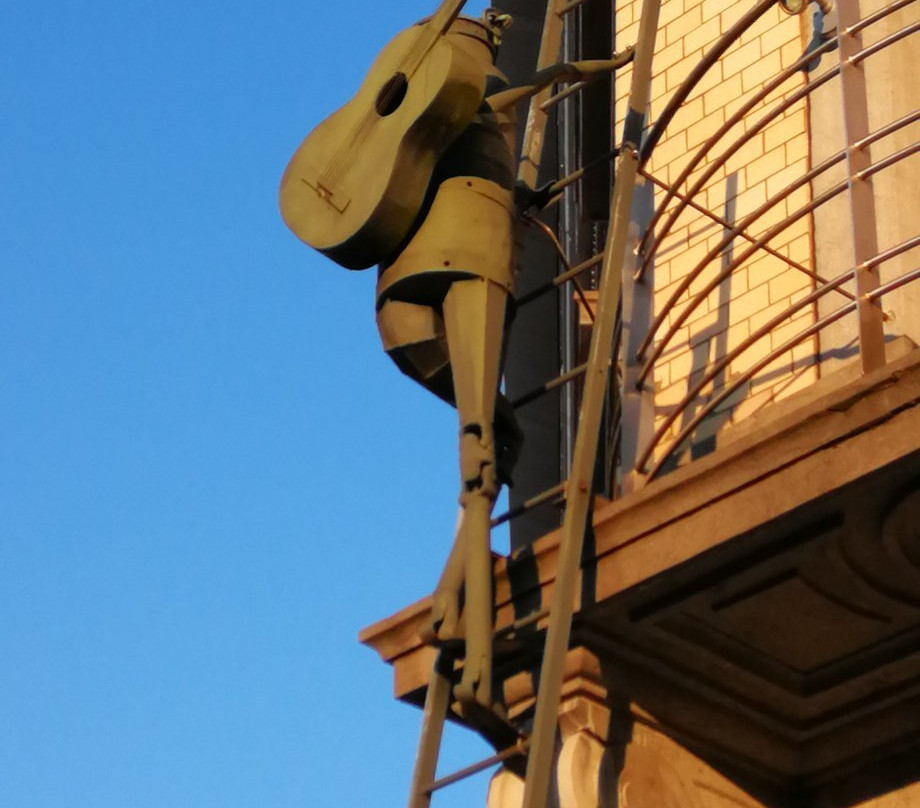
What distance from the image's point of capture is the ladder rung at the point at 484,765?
6488 mm

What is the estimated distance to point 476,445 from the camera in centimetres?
697

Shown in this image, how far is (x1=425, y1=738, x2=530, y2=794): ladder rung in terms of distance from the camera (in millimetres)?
6488

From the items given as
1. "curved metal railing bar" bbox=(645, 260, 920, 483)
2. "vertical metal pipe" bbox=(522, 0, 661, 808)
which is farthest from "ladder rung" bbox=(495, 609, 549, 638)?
"curved metal railing bar" bbox=(645, 260, 920, 483)

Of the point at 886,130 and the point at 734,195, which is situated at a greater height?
the point at 734,195

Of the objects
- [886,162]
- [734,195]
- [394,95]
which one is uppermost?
[734,195]

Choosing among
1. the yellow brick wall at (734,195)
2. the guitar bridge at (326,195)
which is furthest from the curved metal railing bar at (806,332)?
the guitar bridge at (326,195)

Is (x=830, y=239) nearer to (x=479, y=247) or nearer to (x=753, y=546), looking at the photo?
(x=479, y=247)

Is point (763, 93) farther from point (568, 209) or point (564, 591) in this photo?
point (568, 209)

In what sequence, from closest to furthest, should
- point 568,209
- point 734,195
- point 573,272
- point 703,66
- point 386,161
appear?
1. point 386,161
2. point 573,272
3. point 703,66
4. point 734,195
5. point 568,209

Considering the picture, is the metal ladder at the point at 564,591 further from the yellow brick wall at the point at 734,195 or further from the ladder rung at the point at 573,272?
the yellow brick wall at the point at 734,195

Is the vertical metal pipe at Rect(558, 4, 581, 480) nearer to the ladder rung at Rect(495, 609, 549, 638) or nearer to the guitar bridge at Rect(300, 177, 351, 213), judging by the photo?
the guitar bridge at Rect(300, 177, 351, 213)

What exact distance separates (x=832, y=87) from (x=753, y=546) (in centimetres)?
304

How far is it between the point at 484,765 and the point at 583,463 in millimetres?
963

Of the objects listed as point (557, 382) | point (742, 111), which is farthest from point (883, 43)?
point (557, 382)
